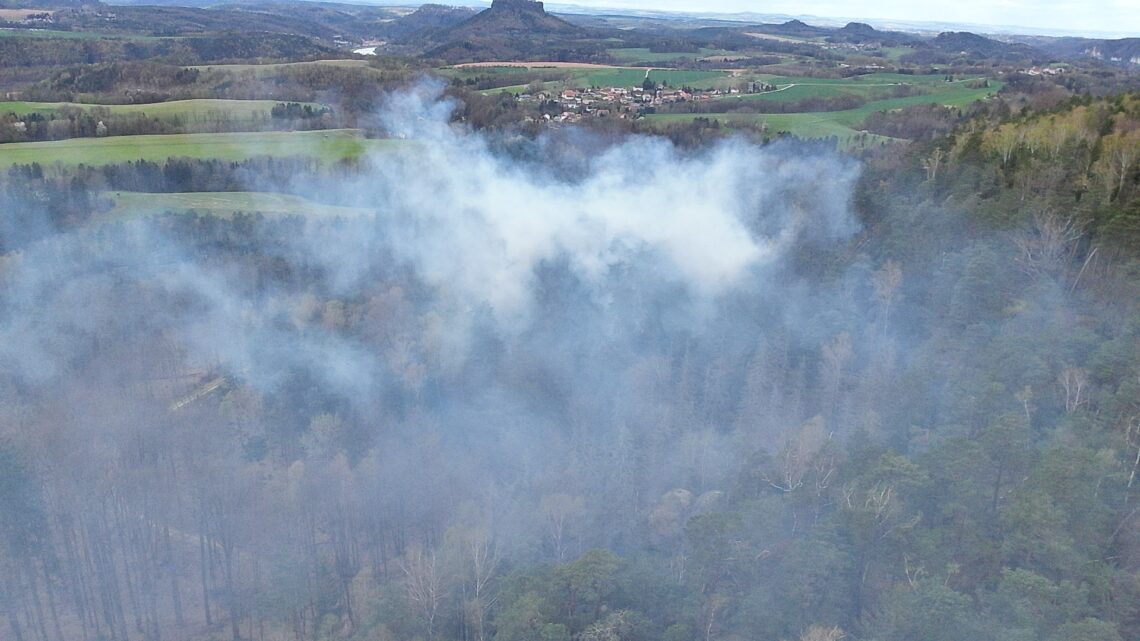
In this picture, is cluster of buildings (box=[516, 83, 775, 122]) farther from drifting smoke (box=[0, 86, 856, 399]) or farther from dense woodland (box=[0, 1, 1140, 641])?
drifting smoke (box=[0, 86, 856, 399])

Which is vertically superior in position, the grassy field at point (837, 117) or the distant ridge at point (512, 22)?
the distant ridge at point (512, 22)

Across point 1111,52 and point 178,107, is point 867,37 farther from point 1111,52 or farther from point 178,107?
point 178,107

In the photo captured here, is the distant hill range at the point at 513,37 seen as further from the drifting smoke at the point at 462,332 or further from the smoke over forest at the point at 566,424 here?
the smoke over forest at the point at 566,424

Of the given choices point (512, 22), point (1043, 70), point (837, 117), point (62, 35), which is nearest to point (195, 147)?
point (837, 117)

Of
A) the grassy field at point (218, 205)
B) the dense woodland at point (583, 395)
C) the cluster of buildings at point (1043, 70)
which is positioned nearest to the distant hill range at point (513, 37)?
the cluster of buildings at point (1043, 70)

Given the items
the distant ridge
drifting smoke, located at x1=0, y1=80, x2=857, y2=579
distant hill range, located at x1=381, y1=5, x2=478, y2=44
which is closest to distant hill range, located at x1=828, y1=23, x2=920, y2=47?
the distant ridge

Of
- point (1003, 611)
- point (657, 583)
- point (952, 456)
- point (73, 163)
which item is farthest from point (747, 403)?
point (73, 163)

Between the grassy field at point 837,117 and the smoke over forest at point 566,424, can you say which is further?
the grassy field at point 837,117

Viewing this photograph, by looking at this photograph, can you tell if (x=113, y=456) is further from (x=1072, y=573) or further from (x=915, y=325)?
(x=915, y=325)
